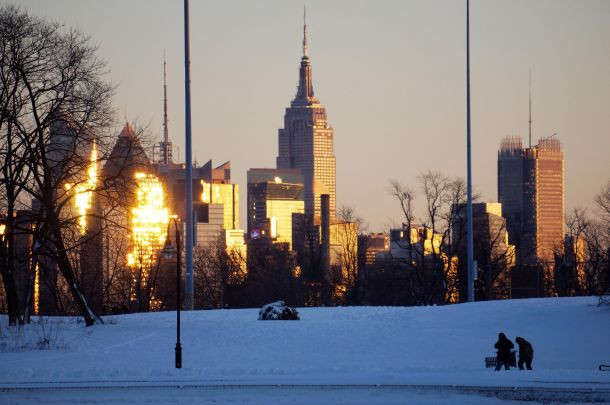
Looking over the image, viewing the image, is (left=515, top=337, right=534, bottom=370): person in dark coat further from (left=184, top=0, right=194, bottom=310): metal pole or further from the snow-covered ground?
(left=184, top=0, right=194, bottom=310): metal pole

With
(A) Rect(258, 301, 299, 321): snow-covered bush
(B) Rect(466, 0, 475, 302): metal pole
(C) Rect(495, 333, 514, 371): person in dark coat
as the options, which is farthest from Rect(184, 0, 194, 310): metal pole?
(C) Rect(495, 333, 514, 371): person in dark coat

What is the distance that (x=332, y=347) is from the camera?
43.8 metres

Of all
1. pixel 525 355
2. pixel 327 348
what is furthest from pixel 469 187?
pixel 525 355

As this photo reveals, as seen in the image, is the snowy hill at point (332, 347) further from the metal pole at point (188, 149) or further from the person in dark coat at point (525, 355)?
the metal pole at point (188, 149)

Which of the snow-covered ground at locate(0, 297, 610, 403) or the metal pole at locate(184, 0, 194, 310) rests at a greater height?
Answer: the metal pole at locate(184, 0, 194, 310)

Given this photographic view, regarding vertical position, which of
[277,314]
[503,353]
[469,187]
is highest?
[469,187]

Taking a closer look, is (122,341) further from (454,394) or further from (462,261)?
(462,261)

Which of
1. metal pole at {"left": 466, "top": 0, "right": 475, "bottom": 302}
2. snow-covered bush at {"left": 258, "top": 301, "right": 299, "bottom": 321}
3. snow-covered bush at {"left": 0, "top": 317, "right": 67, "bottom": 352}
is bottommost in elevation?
snow-covered bush at {"left": 0, "top": 317, "right": 67, "bottom": 352}

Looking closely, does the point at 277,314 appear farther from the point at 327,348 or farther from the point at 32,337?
the point at 32,337

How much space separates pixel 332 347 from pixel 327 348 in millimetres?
368

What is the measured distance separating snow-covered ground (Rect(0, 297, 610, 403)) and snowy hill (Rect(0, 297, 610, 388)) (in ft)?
0.14

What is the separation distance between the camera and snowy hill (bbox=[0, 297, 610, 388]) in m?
35.0

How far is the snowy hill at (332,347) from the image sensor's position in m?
35.0

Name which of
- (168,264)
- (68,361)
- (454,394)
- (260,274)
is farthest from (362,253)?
(454,394)
